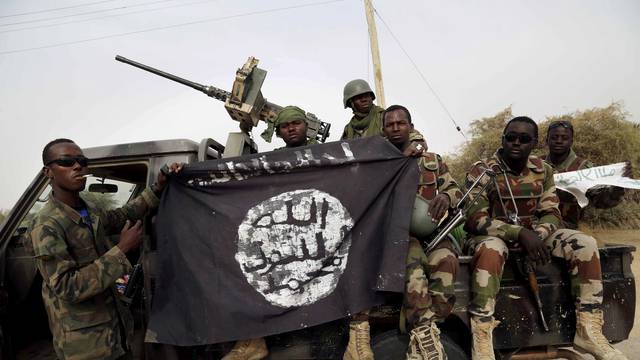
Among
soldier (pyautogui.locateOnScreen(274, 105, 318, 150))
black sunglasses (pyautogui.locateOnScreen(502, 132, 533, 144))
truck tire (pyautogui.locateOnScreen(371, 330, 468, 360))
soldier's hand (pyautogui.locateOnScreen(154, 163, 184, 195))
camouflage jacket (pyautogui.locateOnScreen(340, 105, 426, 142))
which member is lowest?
truck tire (pyautogui.locateOnScreen(371, 330, 468, 360))

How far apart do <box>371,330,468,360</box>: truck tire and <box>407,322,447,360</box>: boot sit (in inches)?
3.3

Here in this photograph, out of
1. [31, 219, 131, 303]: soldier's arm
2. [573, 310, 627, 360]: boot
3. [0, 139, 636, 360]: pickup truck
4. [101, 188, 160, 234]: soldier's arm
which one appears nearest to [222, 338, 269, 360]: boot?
[0, 139, 636, 360]: pickup truck

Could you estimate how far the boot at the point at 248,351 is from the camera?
2.38m

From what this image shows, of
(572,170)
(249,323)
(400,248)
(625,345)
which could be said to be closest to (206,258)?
(249,323)

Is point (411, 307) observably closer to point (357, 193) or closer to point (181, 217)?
point (357, 193)

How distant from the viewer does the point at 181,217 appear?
2.62 meters

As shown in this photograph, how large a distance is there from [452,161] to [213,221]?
30.5ft

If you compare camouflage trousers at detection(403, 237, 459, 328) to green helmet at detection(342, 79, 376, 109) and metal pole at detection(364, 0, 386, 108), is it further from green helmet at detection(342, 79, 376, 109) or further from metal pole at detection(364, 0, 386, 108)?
metal pole at detection(364, 0, 386, 108)

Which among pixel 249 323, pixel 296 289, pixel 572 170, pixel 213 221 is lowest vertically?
pixel 249 323

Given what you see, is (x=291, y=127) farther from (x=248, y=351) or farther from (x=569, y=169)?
(x=569, y=169)

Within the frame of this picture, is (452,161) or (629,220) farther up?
(452,161)

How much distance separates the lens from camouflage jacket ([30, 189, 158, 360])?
215cm

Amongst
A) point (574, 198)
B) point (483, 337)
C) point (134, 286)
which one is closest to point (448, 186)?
point (483, 337)

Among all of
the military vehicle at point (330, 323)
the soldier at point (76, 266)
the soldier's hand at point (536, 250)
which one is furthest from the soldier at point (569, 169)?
the soldier at point (76, 266)
